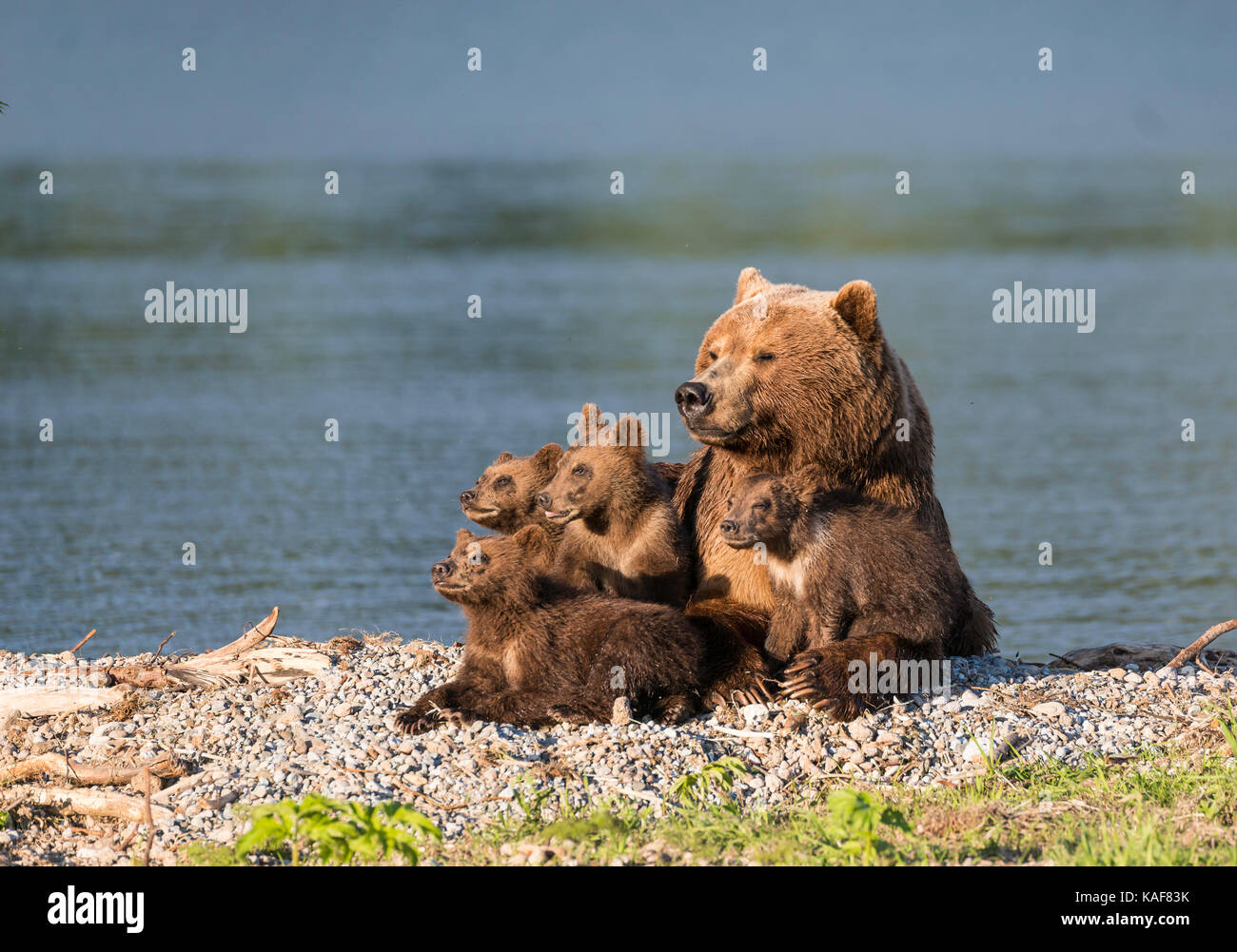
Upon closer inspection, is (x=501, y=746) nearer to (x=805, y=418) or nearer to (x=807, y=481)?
(x=807, y=481)

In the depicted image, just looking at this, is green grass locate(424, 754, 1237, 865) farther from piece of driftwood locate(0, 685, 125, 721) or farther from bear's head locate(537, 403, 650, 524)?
piece of driftwood locate(0, 685, 125, 721)

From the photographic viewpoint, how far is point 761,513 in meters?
7.24

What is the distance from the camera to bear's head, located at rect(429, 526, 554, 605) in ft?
23.9

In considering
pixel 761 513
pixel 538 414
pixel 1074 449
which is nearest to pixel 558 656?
pixel 761 513

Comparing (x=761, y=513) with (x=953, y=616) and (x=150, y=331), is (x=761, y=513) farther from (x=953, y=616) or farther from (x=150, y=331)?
(x=150, y=331)

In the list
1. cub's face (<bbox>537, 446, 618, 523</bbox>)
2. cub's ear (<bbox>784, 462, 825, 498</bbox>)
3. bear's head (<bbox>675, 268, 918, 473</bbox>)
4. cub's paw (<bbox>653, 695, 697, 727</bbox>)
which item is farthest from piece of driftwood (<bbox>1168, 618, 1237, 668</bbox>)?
cub's face (<bbox>537, 446, 618, 523</bbox>)

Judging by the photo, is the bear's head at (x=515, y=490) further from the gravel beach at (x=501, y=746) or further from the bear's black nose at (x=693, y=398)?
the bear's black nose at (x=693, y=398)

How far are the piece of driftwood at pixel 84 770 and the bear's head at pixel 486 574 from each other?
1.52 meters

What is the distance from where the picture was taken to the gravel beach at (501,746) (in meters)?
6.77

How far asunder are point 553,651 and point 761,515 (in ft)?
3.76

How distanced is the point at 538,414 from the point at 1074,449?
21.8 ft

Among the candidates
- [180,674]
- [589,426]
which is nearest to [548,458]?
[589,426]

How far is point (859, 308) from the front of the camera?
7605mm

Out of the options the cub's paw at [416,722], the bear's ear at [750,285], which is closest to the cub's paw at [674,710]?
the cub's paw at [416,722]
